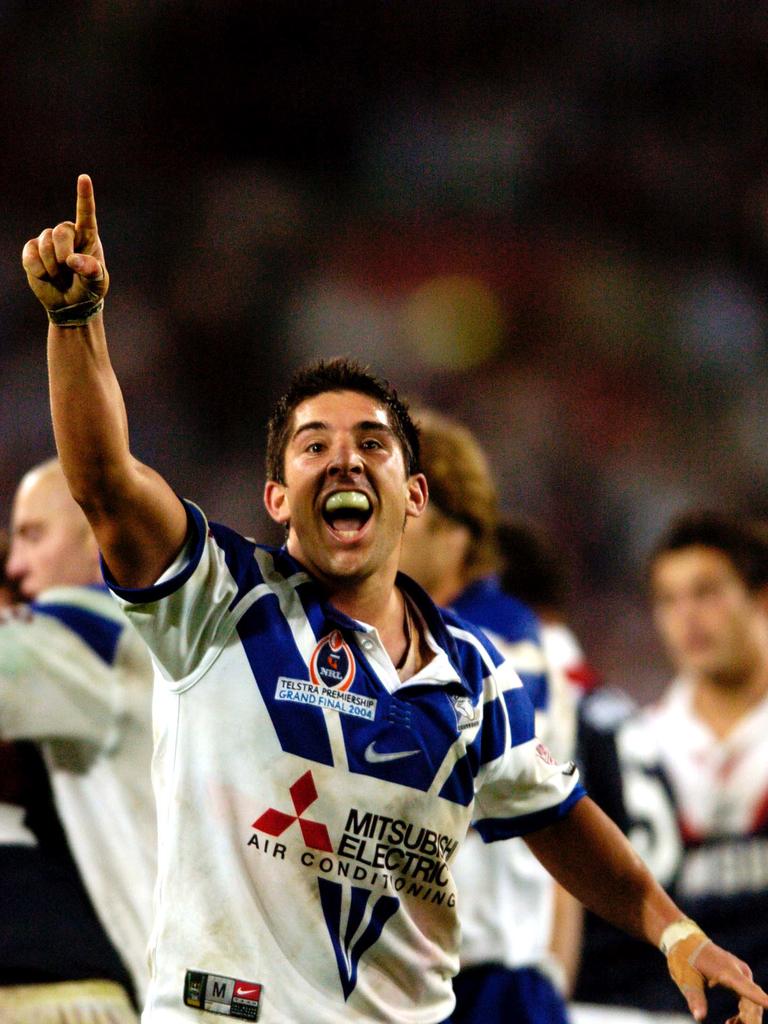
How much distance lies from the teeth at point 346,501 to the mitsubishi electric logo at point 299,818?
1.46 feet

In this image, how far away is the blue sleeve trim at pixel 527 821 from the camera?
256 cm

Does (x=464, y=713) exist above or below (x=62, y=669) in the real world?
below

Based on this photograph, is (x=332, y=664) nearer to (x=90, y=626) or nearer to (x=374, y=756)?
(x=374, y=756)

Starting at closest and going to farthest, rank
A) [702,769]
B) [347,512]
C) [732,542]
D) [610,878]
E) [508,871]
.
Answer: [347,512] → [610,878] → [508,871] → [732,542] → [702,769]

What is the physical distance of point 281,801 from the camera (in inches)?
84.5

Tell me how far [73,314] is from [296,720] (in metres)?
0.73

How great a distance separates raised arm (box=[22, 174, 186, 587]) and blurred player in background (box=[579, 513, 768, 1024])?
3257mm

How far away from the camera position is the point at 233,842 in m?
2.14

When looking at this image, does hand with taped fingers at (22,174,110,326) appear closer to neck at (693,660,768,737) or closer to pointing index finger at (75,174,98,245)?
pointing index finger at (75,174,98,245)

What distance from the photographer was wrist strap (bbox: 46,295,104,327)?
1966 millimetres

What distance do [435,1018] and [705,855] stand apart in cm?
331

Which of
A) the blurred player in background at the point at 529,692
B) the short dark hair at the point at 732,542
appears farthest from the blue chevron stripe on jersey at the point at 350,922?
the short dark hair at the point at 732,542

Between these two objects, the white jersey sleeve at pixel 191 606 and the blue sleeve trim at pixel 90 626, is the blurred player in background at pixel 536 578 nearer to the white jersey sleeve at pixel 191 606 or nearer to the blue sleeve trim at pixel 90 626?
the blue sleeve trim at pixel 90 626

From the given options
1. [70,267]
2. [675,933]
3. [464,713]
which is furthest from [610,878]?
[70,267]
